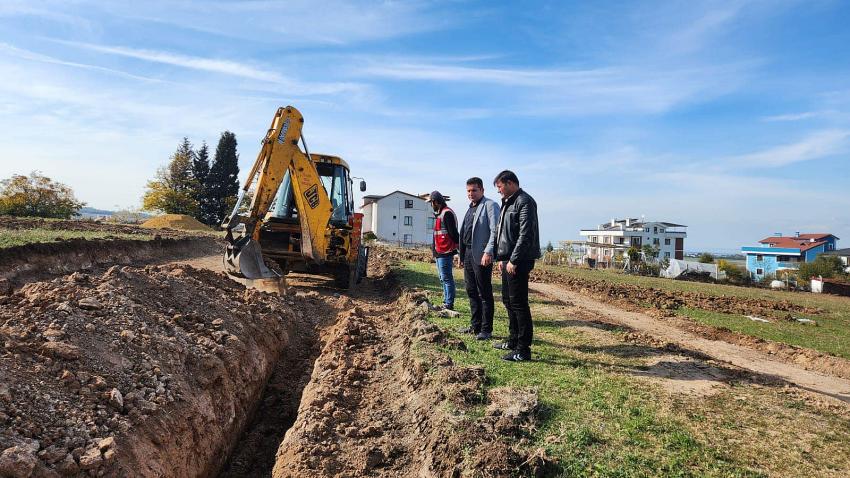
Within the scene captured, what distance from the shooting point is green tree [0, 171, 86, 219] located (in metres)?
31.9

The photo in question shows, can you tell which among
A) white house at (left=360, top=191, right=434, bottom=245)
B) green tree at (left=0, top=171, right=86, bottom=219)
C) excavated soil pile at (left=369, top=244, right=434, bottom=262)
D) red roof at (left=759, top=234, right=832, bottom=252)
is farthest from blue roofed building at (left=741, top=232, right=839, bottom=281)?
green tree at (left=0, top=171, right=86, bottom=219)

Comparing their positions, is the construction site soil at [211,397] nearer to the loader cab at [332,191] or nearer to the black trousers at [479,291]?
the black trousers at [479,291]

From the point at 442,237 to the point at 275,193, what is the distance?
3.90 m

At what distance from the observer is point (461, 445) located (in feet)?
10.7

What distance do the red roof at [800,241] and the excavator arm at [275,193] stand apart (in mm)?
67490

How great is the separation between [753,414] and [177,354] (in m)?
4.89

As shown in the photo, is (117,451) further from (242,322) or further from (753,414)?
(753,414)

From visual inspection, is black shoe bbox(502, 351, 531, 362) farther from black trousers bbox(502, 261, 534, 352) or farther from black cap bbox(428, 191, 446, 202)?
black cap bbox(428, 191, 446, 202)

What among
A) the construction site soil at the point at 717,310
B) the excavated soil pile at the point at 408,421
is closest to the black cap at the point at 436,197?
the excavated soil pile at the point at 408,421

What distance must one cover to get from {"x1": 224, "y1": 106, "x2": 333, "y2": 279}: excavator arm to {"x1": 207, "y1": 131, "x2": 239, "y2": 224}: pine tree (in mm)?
43027

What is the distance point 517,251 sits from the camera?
504 cm

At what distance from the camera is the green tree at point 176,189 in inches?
1864

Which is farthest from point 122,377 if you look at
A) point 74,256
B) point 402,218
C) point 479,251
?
point 402,218

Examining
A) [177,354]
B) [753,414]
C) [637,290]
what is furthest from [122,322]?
[637,290]
